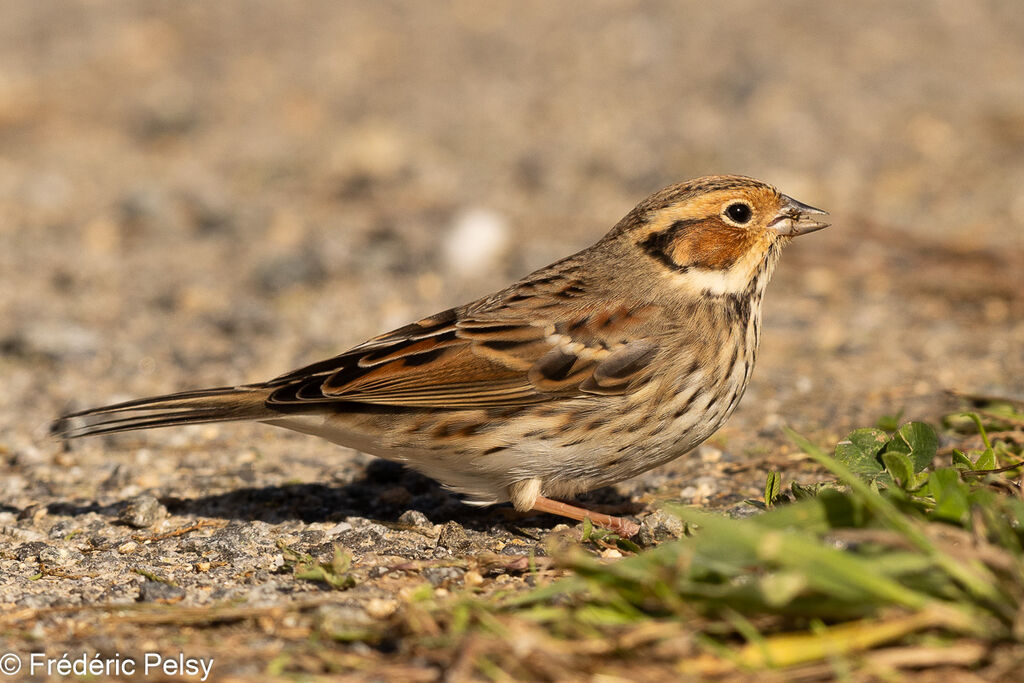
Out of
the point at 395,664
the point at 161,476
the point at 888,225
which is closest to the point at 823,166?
the point at 888,225

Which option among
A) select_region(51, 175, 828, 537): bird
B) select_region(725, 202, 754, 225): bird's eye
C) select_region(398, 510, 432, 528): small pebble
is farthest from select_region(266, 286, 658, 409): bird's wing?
select_region(725, 202, 754, 225): bird's eye

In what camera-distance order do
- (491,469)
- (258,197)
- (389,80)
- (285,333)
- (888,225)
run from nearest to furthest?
(491,469)
(285,333)
(888,225)
(258,197)
(389,80)

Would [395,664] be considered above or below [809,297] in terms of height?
below

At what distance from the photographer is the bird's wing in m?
3.94

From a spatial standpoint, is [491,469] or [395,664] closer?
[395,664]

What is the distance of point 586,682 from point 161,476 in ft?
8.72

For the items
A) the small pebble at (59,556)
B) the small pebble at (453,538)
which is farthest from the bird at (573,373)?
the small pebble at (59,556)

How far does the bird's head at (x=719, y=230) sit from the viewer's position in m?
4.21

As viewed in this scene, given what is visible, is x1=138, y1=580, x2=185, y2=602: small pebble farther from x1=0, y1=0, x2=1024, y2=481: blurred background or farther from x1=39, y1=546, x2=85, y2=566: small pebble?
x1=0, y1=0, x2=1024, y2=481: blurred background

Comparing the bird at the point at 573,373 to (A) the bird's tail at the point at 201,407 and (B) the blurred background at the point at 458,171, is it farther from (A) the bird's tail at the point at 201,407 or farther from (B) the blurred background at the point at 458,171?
(B) the blurred background at the point at 458,171

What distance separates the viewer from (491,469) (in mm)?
3914

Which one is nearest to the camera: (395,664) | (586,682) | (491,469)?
(586,682)

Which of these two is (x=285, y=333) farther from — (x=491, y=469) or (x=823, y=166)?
(x=823, y=166)

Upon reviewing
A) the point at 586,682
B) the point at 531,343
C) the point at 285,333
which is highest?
the point at 285,333
